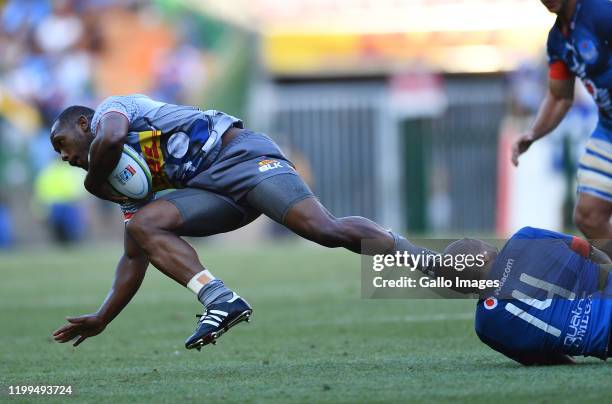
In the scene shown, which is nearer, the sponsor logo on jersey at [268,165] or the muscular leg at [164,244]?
the muscular leg at [164,244]

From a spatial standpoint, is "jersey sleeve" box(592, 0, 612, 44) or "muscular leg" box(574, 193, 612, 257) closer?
"jersey sleeve" box(592, 0, 612, 44)

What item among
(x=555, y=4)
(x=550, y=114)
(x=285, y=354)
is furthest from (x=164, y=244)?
(x=550, y=114)

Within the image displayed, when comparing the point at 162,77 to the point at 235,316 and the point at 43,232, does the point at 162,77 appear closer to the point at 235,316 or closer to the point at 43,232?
the point at 43,232

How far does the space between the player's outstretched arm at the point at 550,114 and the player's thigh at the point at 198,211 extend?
2.22 m

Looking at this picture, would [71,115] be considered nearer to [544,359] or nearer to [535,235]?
[535,235]

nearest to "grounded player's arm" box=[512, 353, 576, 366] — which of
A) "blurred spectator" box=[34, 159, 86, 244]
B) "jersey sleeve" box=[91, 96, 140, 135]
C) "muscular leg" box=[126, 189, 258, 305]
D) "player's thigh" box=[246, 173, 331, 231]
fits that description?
"player's thigh" box=[246, 173, 331, 231]

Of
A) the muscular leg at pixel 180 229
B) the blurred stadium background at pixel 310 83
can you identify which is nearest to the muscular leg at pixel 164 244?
the muscular leg at pixel 180 229

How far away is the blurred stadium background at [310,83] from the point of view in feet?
79.7

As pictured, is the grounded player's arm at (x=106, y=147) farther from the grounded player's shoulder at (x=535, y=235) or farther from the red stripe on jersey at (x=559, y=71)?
the red stripe on jersey at (x=559, y=71)

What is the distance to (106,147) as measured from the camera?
6719 millimetres

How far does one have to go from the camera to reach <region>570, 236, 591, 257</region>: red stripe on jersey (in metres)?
6.40

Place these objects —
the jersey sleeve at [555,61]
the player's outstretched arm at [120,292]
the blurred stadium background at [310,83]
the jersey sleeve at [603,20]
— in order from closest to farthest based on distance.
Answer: the player's outstretched arm at [120,292], the jersey sleeve at [603,20], the jersey sleeve at [555,61], the blurred stadium background at [310,83]

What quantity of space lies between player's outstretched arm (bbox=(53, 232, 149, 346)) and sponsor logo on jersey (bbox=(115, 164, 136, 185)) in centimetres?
51

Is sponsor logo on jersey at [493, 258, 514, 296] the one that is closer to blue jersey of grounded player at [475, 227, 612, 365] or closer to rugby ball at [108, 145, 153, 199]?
blue jersey of grounded player at [475, 227, 612, 365]
